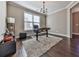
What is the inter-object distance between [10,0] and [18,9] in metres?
1.28

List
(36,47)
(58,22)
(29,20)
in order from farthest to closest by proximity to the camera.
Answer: (58,22)
(29,20)
(36,47)

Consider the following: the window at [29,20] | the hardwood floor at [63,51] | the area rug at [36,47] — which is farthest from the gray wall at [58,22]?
the hardwood floor at [63,51]

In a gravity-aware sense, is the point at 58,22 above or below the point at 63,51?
above

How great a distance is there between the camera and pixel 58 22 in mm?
8297

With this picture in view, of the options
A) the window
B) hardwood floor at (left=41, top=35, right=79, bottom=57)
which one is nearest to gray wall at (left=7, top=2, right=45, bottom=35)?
the window

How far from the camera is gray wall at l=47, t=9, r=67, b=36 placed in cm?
732

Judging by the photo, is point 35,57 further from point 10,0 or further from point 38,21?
point 38,21

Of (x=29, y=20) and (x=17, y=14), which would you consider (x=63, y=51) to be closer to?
(x=17, y=14)

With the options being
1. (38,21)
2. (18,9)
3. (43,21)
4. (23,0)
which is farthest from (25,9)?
(43,21)

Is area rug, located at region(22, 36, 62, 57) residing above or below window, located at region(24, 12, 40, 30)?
below

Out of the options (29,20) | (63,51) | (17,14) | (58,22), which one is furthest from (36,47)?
(58,22)

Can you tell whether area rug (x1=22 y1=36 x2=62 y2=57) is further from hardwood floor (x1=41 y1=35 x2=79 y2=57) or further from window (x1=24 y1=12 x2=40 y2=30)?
window (x1=24 y1=12 x2=40 y2=30)

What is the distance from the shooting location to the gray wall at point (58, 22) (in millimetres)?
7320

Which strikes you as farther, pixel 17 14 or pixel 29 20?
pixel 29 20
